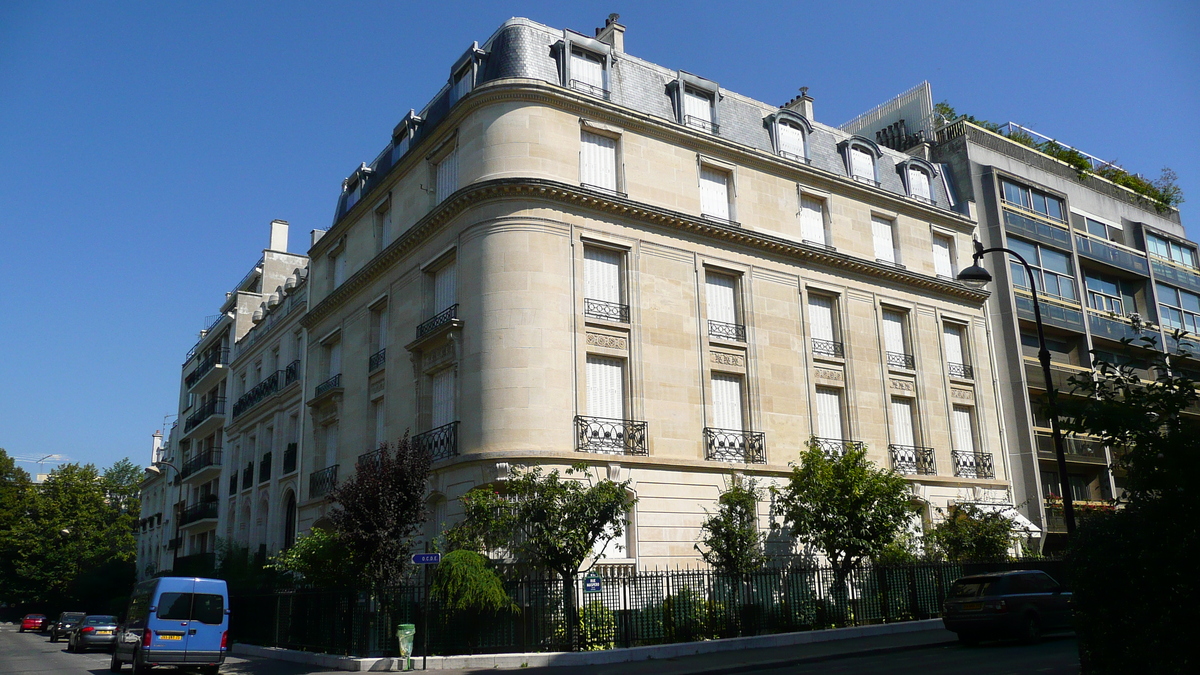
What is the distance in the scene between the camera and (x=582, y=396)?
21.9m

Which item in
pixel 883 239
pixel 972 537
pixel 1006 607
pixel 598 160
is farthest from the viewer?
pixel 883 239

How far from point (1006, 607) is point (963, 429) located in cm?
1334

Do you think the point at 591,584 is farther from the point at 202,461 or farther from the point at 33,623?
the point at 33,623

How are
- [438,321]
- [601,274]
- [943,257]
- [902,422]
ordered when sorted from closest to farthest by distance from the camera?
[601,274] < [438,321] < [902,422] < [943,257]

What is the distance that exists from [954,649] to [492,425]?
11.1 meters

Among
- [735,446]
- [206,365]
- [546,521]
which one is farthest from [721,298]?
[206,365]

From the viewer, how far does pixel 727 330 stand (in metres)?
25.3

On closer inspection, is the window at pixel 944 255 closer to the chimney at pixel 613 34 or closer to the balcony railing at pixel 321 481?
the chimney at pixel 613 34

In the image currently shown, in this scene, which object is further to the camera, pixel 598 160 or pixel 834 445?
pixel 834 445

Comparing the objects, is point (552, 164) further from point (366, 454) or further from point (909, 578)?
point (909, 578)

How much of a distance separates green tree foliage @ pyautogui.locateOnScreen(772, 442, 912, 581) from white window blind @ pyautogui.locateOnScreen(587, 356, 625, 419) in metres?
5.23

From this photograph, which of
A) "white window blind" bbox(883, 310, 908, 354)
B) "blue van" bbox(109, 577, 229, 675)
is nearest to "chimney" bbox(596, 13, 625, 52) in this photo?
"white window blind" bbox(883, 310, 908, 354)

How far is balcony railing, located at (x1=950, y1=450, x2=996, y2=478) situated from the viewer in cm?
2919

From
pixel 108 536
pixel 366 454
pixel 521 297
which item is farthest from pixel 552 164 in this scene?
pixel 108 536
